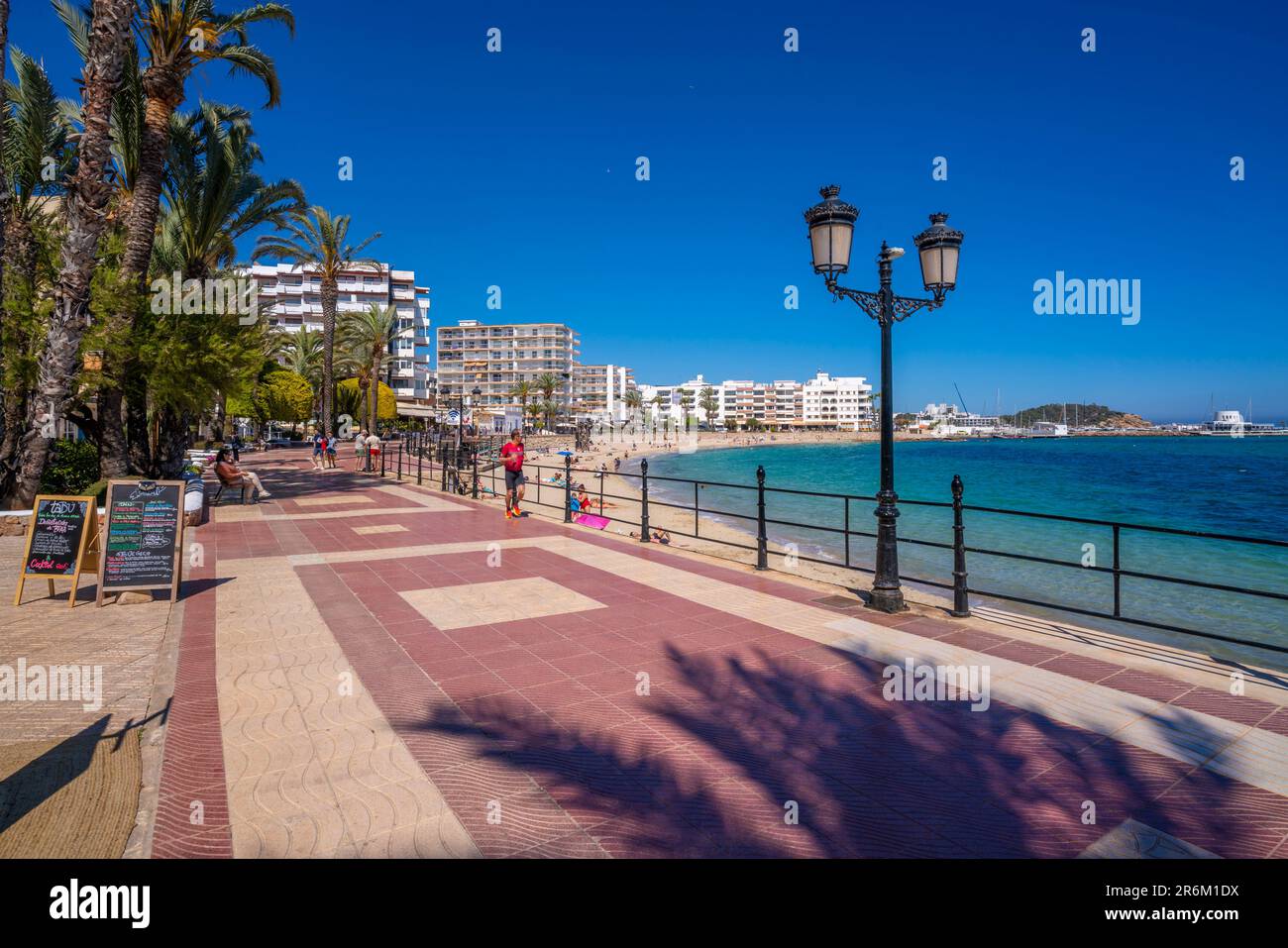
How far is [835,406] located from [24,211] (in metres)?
186

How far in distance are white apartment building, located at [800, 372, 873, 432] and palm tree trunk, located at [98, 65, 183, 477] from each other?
593 ft

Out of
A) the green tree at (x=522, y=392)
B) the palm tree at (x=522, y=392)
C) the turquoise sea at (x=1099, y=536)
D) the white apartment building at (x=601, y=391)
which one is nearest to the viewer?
the turquoise sea at (x=1099, y=536)

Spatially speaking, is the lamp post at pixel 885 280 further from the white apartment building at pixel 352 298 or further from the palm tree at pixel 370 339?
the white apartment building at pixel 352 298

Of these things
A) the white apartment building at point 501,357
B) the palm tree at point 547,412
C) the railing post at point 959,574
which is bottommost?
the railing post at point 959,574

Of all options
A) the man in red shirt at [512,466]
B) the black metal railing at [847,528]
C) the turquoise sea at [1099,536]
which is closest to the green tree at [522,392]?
the turquoise sea at [1099,536]

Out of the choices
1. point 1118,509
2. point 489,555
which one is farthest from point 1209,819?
point 1118,509

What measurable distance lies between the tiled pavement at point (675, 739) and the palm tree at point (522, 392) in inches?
3679

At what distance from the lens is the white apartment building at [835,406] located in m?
188

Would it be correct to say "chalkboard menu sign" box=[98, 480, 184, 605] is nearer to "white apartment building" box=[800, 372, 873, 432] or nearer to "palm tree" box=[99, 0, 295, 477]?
"palm tree" box=[99, 0, 295, 477]

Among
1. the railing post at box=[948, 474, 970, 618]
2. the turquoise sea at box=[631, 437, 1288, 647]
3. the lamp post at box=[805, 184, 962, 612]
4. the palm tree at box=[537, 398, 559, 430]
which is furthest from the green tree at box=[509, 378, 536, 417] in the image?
the railing post at box=[948, 474, 970, 618]

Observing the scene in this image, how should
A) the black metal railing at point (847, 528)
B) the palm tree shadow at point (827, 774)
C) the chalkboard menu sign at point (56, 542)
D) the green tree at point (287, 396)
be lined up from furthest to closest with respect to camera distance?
the green tree at point (287, 396)
the chalkboard menu sign at point (56, 542)
the black metal railing at point (847, 528)
the palm tree shadow at point (827, 774)

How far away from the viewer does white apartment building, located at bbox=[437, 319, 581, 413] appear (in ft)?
441

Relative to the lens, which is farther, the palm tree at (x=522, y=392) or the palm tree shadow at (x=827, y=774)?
the palm tree at (x=522, y=392)

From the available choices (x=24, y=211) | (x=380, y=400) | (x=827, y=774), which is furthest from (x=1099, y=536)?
(x=380, y=400)
